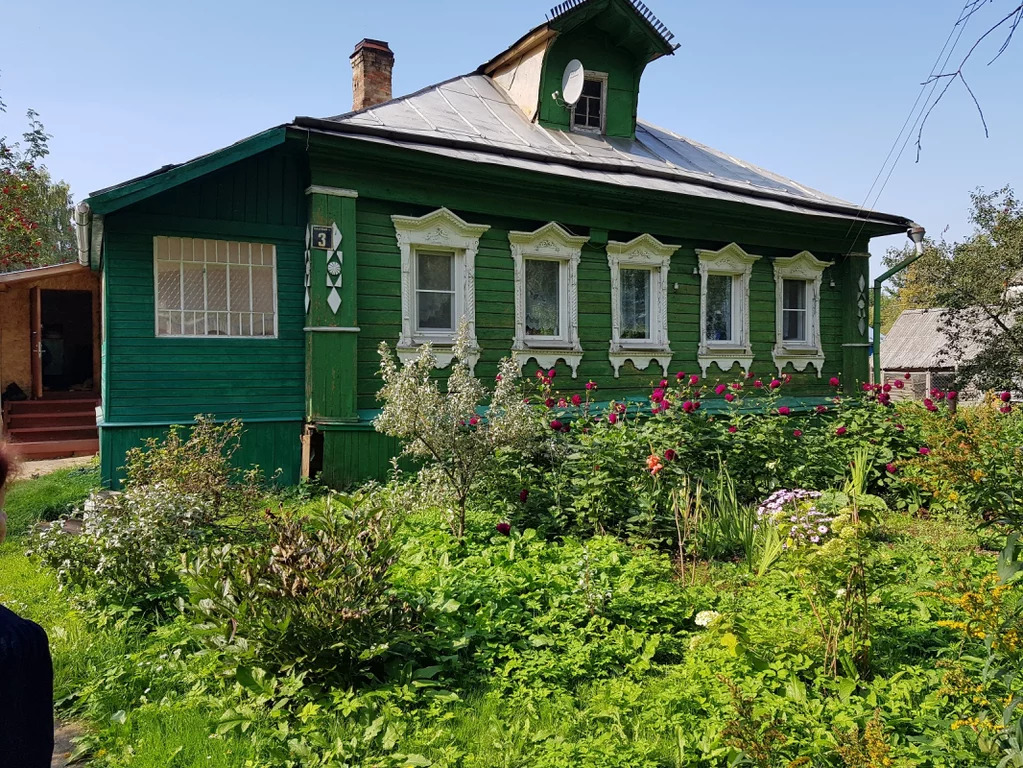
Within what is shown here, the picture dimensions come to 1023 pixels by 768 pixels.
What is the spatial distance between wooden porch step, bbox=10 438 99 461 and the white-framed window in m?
4.77

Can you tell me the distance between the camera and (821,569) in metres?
3.57

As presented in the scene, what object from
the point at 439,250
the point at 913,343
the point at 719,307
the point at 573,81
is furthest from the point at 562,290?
the point at 913,343

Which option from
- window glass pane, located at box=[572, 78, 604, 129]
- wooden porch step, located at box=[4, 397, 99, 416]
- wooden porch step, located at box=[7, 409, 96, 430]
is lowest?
wooden porch step, located at box=[7, 409, 96, 430]

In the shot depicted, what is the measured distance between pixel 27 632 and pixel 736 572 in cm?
438

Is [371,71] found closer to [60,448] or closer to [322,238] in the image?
[322,238]

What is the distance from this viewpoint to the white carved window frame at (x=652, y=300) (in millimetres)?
10836

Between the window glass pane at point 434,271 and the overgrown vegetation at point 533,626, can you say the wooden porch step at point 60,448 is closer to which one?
the window glass pane at point 434,271

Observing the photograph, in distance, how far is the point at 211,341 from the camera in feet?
27.8

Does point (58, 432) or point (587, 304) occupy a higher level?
point (587, 304)

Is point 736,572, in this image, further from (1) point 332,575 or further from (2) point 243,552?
(2) point 243,552

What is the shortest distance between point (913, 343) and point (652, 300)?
956 inches

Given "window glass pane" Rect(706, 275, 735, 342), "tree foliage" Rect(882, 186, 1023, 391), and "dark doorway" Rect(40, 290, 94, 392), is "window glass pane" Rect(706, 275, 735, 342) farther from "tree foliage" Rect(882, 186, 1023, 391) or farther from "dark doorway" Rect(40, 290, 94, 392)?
"dark doorway" Rect(40, 290, 94, 392)

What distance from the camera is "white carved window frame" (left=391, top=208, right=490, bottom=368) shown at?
9094mm

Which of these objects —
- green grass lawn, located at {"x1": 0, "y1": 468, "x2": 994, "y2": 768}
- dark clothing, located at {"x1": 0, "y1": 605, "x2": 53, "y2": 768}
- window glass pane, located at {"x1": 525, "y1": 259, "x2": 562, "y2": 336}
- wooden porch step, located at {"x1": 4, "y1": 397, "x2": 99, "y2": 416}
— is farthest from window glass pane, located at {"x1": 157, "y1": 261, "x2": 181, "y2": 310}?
dark clothing, located at {"x1": 0, "y1": 605, "x2": 53, "y2": 768}
